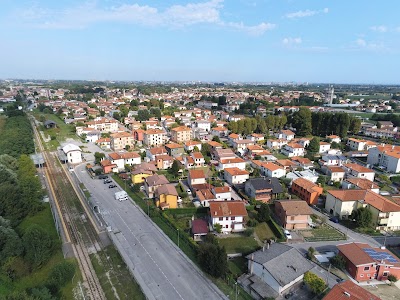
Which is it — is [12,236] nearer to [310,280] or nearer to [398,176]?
[310,280]

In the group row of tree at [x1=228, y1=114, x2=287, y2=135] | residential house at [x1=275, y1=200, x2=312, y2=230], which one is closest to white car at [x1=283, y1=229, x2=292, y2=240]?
residential house at [x1=275, y1=200, x2=312, y2=230]

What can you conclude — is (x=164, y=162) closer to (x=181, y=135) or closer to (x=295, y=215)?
(x=181, y=135)

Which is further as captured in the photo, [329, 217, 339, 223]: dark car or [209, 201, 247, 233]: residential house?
[329, 217, 339, 223]: dark car

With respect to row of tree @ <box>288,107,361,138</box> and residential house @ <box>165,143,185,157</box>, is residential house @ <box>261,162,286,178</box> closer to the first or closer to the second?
residential house @ <box>165,143,185,157</box>

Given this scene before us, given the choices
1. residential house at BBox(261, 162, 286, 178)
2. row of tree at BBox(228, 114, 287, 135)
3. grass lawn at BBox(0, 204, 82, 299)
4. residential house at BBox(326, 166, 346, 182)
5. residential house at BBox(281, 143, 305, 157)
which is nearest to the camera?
grass lawn at BBox(0, 204, 82, 299)

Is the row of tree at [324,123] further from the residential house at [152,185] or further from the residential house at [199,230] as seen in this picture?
the residential house at [199,230]

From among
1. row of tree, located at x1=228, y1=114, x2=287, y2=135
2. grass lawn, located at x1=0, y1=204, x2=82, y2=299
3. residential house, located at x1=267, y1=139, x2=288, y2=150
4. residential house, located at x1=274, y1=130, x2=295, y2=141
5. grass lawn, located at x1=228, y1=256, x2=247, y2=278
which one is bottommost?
grass lawn, located at x1=0, y1=204, x2=82, y2=299
